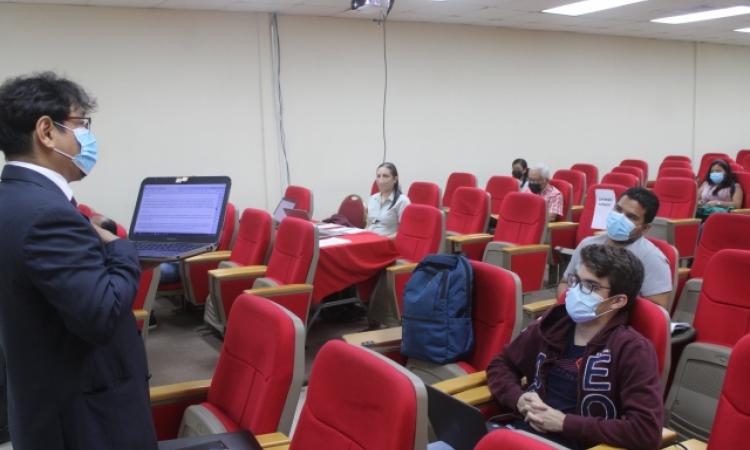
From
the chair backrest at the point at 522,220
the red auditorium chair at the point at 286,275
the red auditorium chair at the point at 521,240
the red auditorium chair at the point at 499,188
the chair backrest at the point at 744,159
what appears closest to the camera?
the red auditorium chair at the point at 286,275

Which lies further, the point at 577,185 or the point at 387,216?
the point at 577,185

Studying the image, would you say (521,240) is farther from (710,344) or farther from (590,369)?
(590,369)

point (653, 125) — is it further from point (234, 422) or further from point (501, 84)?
point (234, 422)

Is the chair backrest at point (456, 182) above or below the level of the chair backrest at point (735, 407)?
above

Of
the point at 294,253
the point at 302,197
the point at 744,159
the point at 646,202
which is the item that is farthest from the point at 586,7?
the point at 294,253

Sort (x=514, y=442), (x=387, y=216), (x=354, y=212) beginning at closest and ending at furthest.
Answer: (x=514, y=442) → (x=387, y=216) → (x=354, y=212)

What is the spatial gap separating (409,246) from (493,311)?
190 cm

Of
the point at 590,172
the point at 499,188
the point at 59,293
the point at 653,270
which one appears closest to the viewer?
the point at 59,293

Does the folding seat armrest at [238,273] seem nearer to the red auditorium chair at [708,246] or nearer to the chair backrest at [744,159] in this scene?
the red auditorium chair at [708,246]

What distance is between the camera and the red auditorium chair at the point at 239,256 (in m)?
4.14

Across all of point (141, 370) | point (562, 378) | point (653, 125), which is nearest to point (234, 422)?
point (141, 370)

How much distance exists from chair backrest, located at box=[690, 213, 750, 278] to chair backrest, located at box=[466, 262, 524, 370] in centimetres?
147

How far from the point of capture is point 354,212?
17.1 feet

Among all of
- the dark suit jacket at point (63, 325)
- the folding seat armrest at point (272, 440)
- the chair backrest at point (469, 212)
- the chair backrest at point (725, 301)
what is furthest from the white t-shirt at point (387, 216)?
the dark suit jacket at point (63, 325)
